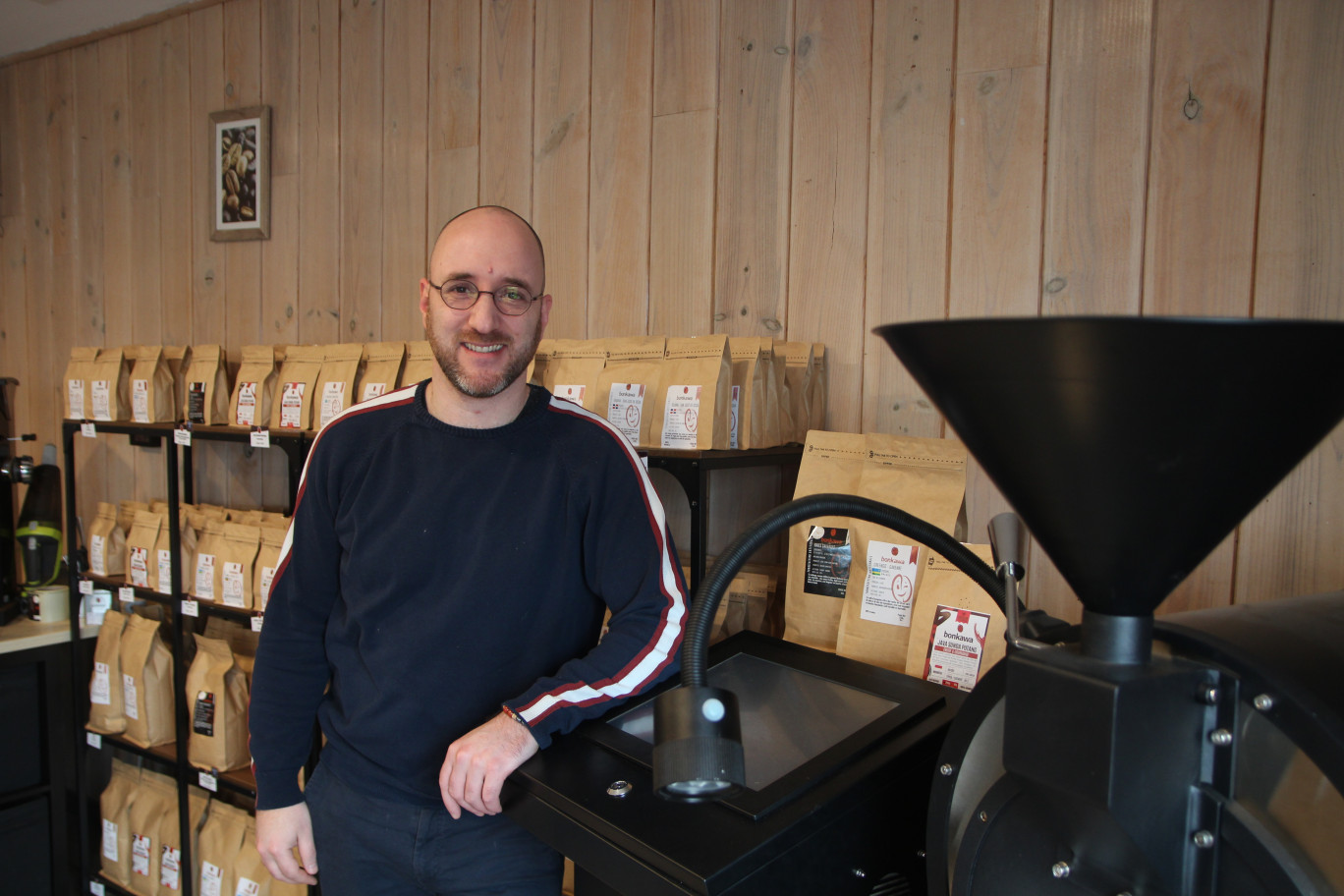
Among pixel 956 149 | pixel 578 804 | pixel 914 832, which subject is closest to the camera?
pixel 578 804

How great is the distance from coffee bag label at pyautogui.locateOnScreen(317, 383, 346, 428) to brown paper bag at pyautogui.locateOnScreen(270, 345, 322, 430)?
0.08 m

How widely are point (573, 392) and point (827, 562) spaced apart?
0.64 metres

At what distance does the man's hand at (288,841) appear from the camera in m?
1.47

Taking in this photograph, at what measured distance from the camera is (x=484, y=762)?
1.05m

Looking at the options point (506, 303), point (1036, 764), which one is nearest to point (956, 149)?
point (506, 303)

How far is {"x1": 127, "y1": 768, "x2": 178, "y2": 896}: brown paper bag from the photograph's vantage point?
8.25ft

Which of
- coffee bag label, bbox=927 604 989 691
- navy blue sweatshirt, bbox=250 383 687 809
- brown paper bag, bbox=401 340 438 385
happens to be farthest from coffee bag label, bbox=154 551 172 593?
coffee bag label, bbox=927 604 989 691

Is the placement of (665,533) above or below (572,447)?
below

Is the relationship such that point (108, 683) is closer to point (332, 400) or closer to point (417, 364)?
point (332, 400)

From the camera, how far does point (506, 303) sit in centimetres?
146

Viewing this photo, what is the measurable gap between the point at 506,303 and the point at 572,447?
272 millimetres

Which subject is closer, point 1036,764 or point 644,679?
point 1036,764

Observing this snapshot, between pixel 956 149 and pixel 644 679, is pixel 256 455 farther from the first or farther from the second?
pixel 956 149

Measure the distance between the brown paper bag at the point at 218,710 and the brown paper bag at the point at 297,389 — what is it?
2.15 feet
